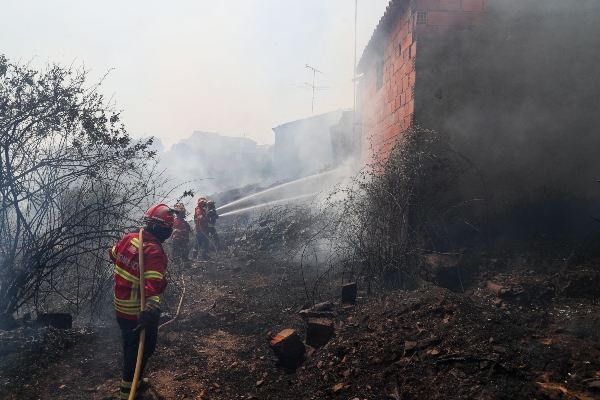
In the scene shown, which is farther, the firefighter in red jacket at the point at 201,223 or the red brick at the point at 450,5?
the firefighter in red jacket at the point at 201,223

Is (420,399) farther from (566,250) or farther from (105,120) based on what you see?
(105,120)

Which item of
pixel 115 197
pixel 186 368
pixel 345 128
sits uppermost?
pixel 345 128

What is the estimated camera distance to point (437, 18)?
6730 millimetres

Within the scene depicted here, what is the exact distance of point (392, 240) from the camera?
593cm

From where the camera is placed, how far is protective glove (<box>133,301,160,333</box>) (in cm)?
334

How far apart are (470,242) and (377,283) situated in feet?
6.21

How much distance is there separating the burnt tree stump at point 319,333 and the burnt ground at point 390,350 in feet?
0.52

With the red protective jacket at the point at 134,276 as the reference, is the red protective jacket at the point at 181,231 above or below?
below

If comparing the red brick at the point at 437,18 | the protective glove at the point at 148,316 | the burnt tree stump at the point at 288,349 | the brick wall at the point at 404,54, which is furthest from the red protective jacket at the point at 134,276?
the red brick at the point at 437,18

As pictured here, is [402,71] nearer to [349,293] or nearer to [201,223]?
[349,293]

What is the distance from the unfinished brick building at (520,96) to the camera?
6523 mm

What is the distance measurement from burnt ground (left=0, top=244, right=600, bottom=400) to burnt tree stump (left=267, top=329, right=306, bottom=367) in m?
0.10

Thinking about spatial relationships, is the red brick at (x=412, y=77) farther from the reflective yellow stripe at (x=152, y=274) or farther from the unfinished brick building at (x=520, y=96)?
the reflective yellow stripe at (x=152, y=274)

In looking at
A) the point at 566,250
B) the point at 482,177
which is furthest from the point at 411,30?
the point at 566,250
